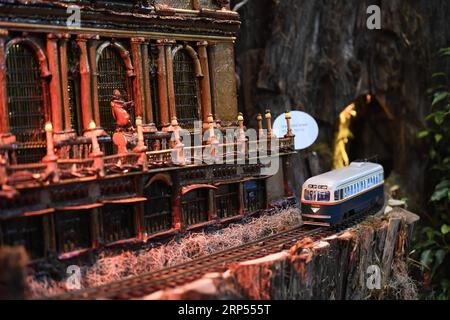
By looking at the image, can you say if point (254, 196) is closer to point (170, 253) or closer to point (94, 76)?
point (170, 253)

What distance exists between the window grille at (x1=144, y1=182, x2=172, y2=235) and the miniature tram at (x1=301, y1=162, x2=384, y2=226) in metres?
4.38

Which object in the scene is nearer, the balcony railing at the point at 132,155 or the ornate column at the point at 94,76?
the balcony railing at the point at 132,155

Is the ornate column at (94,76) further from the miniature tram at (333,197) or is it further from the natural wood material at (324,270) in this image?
the natural wood material at (324,270)

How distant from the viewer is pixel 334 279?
15586 mm

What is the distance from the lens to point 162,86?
64.2ft

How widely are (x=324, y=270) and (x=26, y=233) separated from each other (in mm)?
7626

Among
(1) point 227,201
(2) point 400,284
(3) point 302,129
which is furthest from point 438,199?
(1) point 227,201

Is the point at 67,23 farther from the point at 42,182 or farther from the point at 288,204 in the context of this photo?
the point at 288,204

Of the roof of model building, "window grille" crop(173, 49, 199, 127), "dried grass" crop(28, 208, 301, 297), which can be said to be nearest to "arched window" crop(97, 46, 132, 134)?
the roof of model building

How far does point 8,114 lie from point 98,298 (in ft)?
20.6

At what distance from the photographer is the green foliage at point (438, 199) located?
23.4 meters

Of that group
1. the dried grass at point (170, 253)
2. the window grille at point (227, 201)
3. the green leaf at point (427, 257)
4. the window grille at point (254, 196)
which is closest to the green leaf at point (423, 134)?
the green leaf at point (427, 257)

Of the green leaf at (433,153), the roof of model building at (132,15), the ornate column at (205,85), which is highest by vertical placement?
the roof of model building at (132,15)

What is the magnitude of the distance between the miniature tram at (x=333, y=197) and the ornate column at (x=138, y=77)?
6.02 metres
